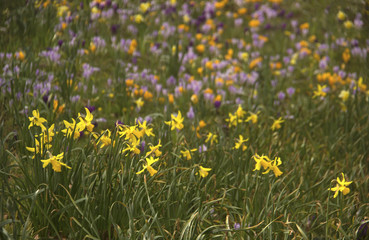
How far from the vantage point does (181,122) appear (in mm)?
3900

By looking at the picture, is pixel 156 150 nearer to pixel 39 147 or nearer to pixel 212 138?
pixel 39 147

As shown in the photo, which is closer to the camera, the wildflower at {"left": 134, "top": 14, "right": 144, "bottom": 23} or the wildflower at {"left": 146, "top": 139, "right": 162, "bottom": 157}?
the wildflower at {"left": 146, "top": 139, "right": 162, "bottom": 157}

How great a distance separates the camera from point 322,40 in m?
7.24

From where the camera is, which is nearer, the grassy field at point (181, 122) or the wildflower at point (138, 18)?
the grassy field at point (181, 122)

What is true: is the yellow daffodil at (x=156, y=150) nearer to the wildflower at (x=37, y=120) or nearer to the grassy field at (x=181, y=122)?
the grassy field at (x=181, y=122)

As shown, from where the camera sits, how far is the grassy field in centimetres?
262

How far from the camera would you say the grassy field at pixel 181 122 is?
2.62 meters

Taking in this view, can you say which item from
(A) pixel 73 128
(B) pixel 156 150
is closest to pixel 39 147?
(A) pixel 73 128

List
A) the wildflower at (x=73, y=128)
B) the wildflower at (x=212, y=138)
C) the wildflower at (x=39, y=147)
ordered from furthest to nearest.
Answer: the wildflower at (x=212, y=138) → the wildflower at (x=73, y=128) → the wildflower at (x=39, y=147)

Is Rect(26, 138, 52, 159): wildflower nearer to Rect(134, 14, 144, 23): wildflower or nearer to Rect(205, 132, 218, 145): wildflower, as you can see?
Rect(205, 132, 218, 145): wildflower

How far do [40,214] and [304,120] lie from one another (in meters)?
3.02

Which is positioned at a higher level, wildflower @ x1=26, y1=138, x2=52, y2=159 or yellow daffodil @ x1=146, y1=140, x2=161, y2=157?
wildflower @ x1=26, y1=138, x2=52, y2=159

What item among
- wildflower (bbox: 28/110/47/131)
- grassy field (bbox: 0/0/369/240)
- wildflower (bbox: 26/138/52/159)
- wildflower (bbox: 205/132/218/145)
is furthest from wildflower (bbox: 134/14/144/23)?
wildflower (bbox: 26/138/52/159)

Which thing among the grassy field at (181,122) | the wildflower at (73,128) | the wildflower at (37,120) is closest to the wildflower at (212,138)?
the grassy field at (181,122)
